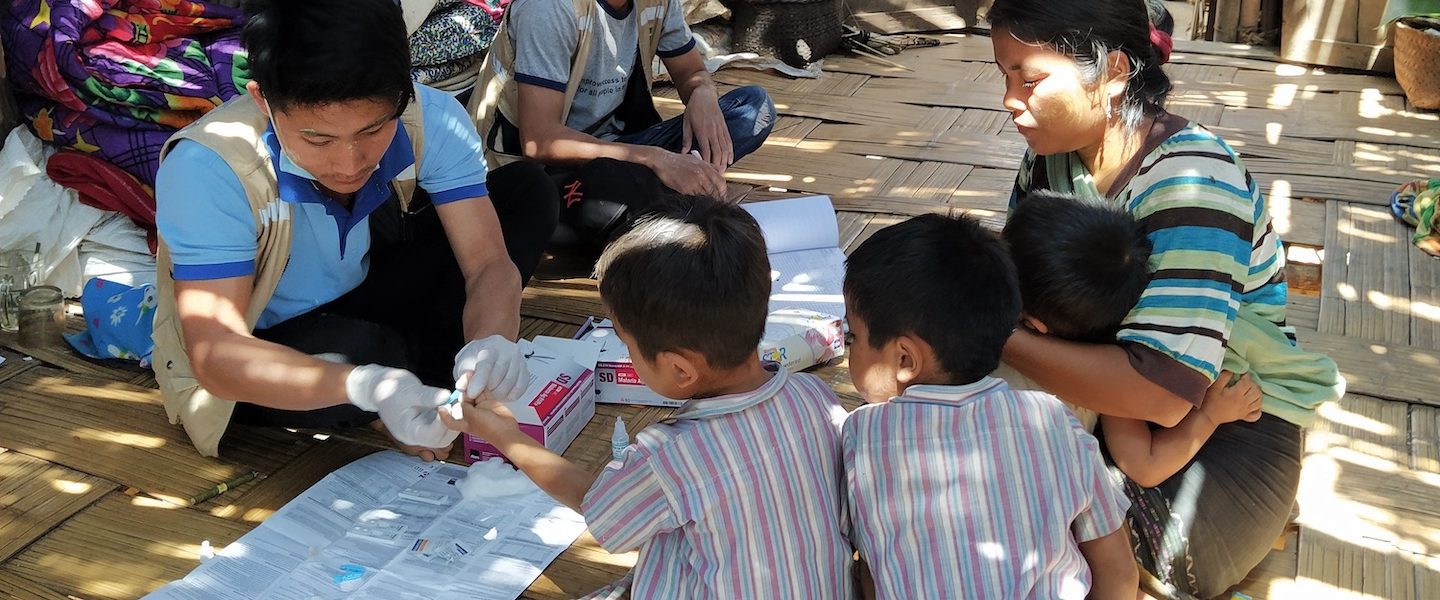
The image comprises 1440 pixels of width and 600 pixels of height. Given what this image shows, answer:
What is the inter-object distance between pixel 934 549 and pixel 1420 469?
1.24m

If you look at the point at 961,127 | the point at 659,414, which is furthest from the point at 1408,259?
the point at 659,414

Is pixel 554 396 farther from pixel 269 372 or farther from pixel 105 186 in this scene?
pixel 105 186

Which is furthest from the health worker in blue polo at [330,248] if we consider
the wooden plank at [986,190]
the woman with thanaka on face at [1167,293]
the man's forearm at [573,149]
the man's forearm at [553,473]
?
the wooden plank at [986,190]

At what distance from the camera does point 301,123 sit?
1715mm

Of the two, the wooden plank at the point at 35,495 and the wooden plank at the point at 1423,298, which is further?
the wooden plank at the point at 1423,298

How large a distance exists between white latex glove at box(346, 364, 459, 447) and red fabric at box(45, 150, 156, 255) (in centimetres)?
132

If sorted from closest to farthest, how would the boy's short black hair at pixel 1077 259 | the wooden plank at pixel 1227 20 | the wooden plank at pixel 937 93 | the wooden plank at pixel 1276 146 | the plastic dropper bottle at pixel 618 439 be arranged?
the boy's short black hair at pixel 1077 259, the plastic dropper bottle at pixel 618 439, the wooden plank at pixel 1276 146, the wooden plank at pixel 937 93, the wooden plank at pixel 1227 20

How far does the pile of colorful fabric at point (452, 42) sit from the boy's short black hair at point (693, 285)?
1.99 metres

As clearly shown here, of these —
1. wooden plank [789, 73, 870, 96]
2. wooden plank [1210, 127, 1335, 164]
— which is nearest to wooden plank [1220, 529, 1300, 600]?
wooden plank [1210, 127, 1335, 164]

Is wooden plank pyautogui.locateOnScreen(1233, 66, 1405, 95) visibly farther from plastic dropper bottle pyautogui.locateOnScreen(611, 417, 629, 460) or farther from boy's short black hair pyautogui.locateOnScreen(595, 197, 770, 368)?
boy's short black hair pyautogui.locateOnScreen(595, 197, 770, 368)

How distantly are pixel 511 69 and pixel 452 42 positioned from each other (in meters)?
0.53

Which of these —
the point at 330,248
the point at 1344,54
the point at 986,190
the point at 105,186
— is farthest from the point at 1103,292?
the point at 1344,54

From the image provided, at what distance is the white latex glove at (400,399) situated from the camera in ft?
5.65

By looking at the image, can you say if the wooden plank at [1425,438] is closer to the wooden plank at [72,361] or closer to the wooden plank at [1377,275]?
the wooden plank at [1377,275]
